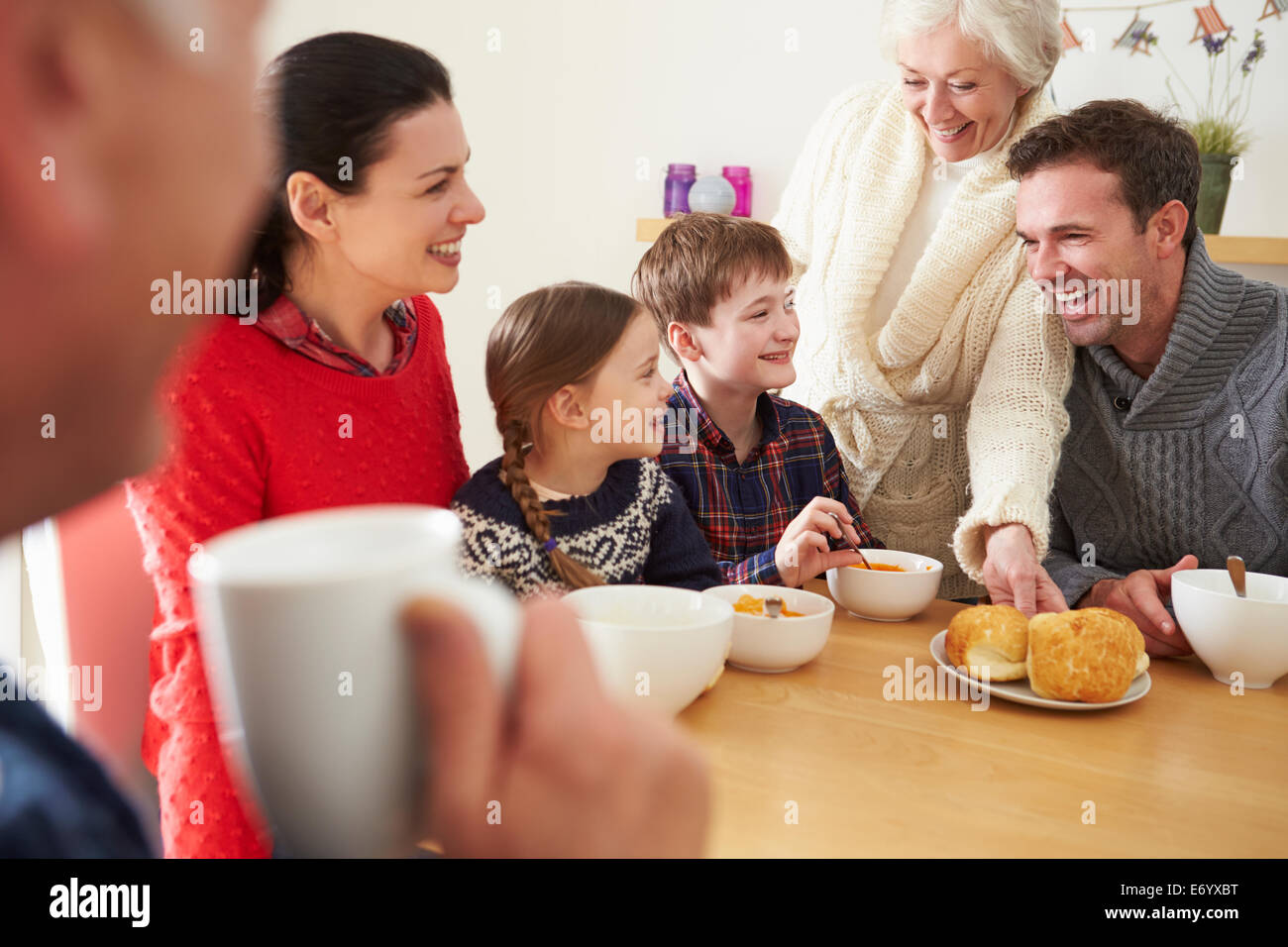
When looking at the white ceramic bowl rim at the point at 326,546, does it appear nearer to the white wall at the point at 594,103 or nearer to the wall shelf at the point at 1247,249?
the wall shelf at the point at 1247,249

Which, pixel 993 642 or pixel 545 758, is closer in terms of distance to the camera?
pixel 545 758

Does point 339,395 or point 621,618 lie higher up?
point 339,395

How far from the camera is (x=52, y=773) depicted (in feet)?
1.01

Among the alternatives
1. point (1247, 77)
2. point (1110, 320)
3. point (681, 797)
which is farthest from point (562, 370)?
point (1247, 77)

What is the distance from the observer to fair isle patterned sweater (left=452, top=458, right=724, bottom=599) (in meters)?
1.16

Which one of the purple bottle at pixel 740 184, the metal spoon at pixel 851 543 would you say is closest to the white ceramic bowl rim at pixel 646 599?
the metal spoon at pixel 851 543

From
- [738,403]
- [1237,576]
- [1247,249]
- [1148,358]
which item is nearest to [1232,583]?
[1237,576]

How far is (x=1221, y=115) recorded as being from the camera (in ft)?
7.93

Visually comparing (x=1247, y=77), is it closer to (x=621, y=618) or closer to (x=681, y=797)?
(x=621, y=618)

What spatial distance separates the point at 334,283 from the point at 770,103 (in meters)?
2.33

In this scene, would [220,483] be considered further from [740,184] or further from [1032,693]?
[740,184]

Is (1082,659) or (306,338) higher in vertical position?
(306,338)

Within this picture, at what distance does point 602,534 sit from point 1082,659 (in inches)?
23.0
